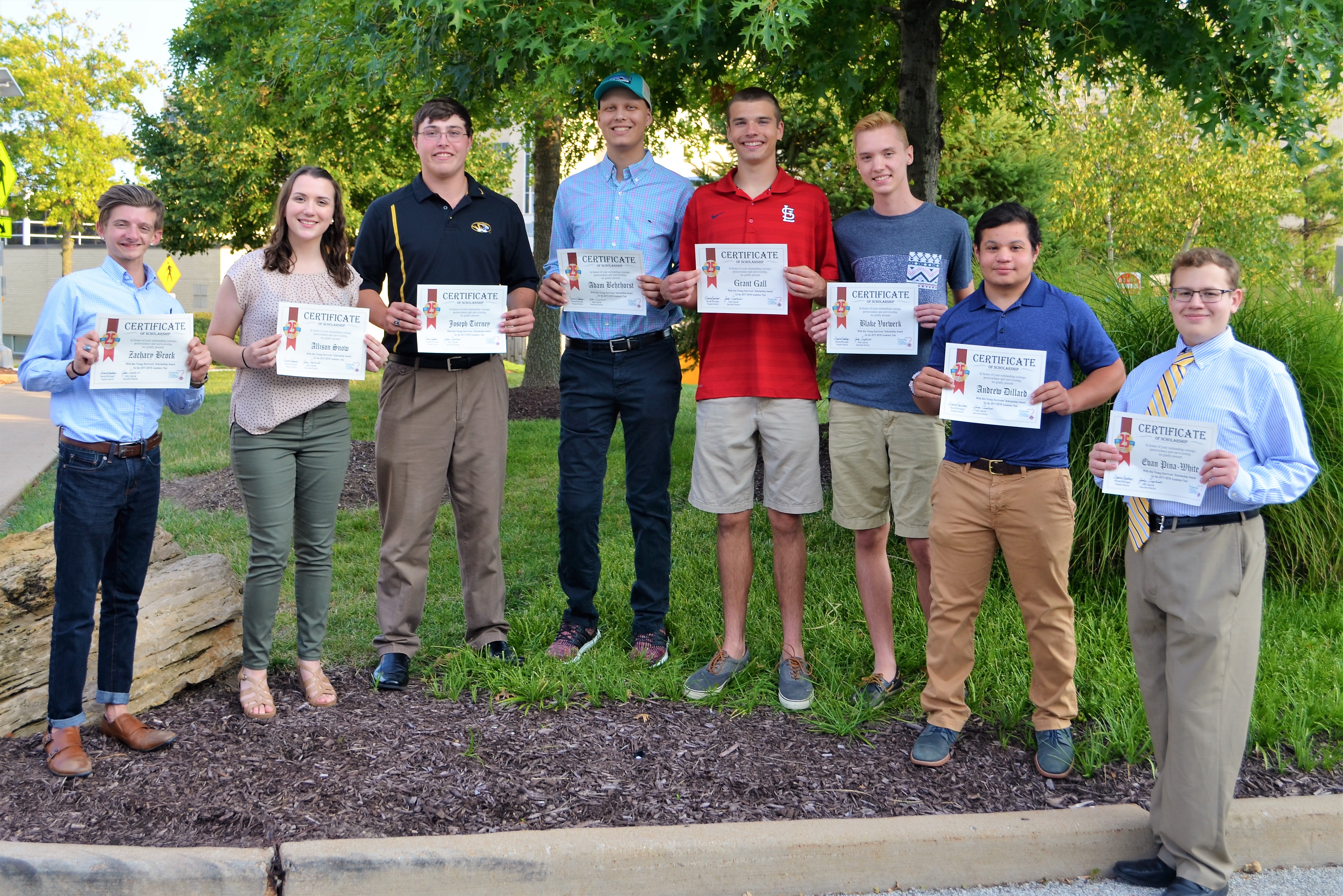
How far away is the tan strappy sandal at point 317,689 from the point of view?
457cm

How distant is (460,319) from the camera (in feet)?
15.3

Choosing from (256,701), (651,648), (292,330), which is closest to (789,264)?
(651,648)

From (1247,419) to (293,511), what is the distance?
3.54 metres

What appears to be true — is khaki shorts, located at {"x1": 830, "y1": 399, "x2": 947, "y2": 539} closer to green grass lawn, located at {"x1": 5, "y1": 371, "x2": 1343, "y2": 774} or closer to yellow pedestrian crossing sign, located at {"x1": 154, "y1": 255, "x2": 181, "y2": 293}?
green grass lawn, located at {"x1": 5, "y1": 371, "x2": 1343, "y2": 774}

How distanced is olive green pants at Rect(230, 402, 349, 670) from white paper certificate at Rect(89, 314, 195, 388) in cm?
48

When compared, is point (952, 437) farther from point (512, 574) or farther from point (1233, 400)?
point (512, 574)

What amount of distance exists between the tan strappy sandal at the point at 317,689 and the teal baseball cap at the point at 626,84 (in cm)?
285

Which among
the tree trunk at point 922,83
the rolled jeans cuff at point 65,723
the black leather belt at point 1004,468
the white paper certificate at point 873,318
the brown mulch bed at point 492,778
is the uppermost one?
the tree trunk at point 922,83

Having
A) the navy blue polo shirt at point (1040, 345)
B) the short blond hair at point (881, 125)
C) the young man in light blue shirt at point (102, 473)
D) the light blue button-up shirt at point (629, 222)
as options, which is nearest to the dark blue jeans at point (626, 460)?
the light blue button-up shirt at point (629, 222)

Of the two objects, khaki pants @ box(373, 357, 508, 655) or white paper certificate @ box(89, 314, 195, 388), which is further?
khaki pants @ box(373, 357, 508, 655)

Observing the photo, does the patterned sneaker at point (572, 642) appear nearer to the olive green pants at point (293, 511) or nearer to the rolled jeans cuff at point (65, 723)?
the olive green pants at point (293, 511)

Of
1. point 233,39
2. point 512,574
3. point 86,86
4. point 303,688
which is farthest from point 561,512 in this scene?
point 86,86

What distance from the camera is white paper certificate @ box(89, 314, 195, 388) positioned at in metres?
3.77

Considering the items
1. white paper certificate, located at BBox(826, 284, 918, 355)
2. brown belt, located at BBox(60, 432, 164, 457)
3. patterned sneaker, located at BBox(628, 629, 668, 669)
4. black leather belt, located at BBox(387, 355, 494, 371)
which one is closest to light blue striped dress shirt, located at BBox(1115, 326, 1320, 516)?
white paper certificate, located at BBox(826, 284, 918, 355)
